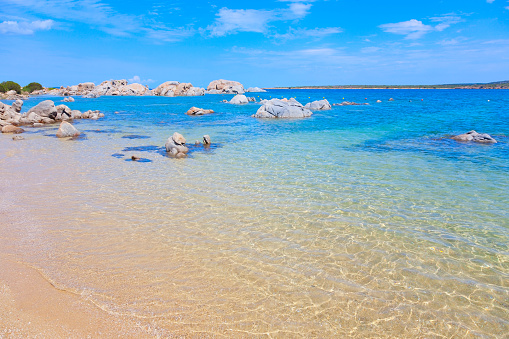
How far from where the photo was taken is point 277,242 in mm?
8125

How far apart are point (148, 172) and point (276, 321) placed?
11.7m

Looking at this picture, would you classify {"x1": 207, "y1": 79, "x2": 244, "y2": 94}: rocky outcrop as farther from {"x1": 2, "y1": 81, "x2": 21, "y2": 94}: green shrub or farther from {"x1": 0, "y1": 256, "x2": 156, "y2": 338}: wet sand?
{"x1": 0, "y1": 256, "x2": 156, "y2": 338}: wet sand

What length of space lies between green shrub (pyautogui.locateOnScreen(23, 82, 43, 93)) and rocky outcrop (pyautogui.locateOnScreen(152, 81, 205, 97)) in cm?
5088

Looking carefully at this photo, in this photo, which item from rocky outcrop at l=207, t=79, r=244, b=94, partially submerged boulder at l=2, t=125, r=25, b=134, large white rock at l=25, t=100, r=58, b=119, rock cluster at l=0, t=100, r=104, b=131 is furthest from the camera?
rocky outcrop at l=207, t=79, r=244, b=94

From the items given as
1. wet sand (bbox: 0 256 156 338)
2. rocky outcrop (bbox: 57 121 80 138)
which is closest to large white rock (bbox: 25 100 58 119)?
rocky outcrop (bbox: 57 121 80 138)

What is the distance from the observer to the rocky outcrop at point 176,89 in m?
146

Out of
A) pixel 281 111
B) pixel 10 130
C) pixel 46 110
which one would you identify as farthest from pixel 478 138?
pixel 46 110

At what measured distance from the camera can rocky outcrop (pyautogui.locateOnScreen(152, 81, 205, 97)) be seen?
479 ft

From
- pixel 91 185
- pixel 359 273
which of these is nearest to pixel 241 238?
pixel 359 273

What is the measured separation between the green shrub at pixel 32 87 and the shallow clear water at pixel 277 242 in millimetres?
143859

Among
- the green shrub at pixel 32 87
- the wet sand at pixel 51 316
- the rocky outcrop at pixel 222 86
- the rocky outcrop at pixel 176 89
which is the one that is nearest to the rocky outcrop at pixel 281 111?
the wet sand at pixel 51 316

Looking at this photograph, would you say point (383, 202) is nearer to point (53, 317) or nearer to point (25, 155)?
point (53, 317)

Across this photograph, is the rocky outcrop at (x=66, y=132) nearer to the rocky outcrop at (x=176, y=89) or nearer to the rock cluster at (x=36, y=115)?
the rock cluster at (x=36, y=115)

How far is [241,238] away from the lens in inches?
329
